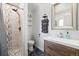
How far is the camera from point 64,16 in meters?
1.61

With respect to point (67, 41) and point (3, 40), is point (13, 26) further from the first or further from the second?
point (67, 41)

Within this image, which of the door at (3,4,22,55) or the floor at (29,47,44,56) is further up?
the door at (3,4,22,55)

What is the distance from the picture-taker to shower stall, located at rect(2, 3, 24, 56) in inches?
57.5

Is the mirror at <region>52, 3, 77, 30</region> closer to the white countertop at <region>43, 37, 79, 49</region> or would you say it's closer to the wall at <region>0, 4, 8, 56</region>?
the white countertop at <region>43, 37, 79, 49</region>

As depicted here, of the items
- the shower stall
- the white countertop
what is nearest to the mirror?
the white countertop

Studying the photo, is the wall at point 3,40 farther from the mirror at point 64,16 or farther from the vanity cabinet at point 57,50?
the mirror at point 64,16

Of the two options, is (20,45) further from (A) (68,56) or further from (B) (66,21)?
(B) (66,21)

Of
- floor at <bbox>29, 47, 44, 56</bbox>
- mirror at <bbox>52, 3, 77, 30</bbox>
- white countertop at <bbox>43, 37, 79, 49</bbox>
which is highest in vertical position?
mirror at <bbox>52, 3, 77, 30</bbox>

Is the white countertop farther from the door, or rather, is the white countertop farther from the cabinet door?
the door

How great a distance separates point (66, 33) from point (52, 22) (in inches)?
12.1

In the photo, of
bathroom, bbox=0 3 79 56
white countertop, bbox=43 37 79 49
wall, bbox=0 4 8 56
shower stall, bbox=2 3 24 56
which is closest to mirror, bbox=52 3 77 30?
bathroom, bbox=0 3 79 56

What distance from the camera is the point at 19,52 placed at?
1.48 meters

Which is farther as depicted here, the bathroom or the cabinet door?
the bathroom

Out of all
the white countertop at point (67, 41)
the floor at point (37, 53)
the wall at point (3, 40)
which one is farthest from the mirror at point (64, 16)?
the wall at point (3, 40)
